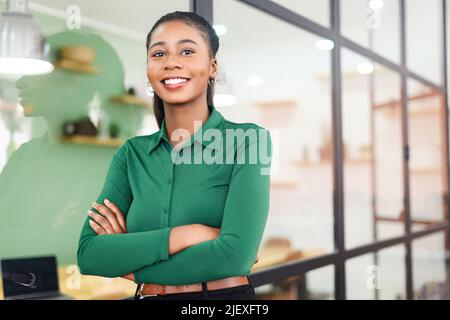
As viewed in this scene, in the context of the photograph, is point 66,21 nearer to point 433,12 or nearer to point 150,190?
point 150,190

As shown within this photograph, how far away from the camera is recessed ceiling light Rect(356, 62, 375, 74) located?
3.13 metres

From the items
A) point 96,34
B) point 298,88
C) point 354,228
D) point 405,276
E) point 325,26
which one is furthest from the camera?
point 405,276

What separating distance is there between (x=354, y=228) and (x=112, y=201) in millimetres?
2136

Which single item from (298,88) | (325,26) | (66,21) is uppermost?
(325,26)

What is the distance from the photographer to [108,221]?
126 centimetres

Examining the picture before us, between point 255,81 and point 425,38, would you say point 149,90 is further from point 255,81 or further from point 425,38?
point 425,38

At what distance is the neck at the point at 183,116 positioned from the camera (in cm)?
128

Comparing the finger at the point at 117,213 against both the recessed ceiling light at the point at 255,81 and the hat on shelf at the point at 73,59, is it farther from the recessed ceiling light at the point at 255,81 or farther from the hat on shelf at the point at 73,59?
the recessed ceiling light at the point at 255,81

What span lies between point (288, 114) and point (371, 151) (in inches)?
42.2

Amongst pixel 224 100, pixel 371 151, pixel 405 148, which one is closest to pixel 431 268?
pixel 405 148

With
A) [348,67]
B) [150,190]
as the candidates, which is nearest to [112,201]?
[150,190]

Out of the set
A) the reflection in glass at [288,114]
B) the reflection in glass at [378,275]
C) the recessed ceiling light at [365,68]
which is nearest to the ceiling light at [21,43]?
the reflection in glass at [288,114]

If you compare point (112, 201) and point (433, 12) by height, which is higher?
point (433, 12)
